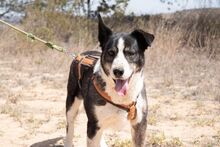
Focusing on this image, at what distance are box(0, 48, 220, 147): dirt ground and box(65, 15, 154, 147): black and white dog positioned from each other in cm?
103

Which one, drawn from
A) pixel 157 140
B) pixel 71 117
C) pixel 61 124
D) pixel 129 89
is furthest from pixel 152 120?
pixel 129 89

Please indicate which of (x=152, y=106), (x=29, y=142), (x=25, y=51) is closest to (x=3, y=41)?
(x=25, y=51)

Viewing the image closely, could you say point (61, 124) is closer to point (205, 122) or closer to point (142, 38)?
point (205, 122)

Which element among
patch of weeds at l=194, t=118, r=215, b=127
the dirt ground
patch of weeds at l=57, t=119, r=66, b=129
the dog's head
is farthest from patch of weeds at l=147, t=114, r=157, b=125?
the dog's head

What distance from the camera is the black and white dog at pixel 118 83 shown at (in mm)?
3975

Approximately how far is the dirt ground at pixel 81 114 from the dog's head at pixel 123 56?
149 cm

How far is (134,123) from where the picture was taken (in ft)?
14.4

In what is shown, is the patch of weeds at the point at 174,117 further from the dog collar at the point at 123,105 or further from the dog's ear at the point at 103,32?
the dog's ear at the point at 103,32

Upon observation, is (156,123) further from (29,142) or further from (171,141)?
(29,142)

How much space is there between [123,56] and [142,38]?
0.33 meters

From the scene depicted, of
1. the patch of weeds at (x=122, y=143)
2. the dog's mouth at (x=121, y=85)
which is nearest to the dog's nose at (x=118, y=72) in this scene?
the dog's mouth at (x=121, y=85)

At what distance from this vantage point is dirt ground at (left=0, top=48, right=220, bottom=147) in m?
5.68

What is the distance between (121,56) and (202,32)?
37.2 feet

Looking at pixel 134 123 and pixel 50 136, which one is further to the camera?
pixel 50 136
